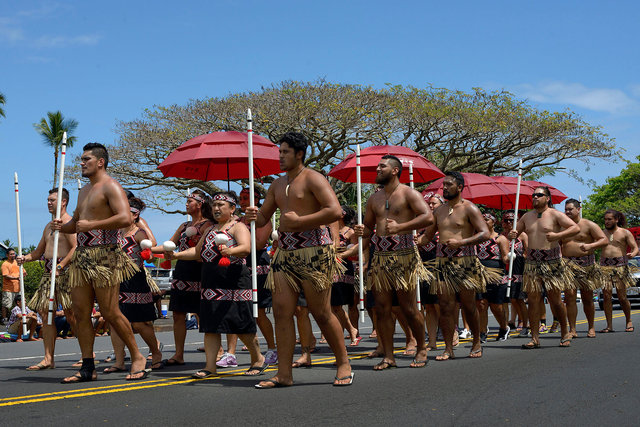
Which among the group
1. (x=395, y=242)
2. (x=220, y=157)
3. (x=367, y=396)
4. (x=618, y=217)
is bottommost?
(x=367, y=396)

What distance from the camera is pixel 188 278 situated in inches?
347

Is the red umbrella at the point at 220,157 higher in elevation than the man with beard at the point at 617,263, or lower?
higher

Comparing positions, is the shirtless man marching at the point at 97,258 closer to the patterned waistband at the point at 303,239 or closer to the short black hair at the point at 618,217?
the patterned waistband at the point at 303,239

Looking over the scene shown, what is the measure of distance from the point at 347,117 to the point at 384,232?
24451 millimetres

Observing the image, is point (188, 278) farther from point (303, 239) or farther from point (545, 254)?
point (545, 254)

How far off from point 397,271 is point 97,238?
2972mm

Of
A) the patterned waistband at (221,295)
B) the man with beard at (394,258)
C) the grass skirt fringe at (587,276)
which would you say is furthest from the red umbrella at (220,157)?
the grass skirt fringe at (587,276)

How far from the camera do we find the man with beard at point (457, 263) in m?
8.98

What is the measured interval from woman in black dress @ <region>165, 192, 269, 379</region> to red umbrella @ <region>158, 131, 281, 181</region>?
219 cm

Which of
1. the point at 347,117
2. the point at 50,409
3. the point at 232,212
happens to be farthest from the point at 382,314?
the point at 347,117

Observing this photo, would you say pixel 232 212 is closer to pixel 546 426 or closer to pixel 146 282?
pixel 146 282

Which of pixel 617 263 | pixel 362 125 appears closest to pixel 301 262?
pixel 617 263

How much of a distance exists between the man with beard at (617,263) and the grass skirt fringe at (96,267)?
8643 millimetres

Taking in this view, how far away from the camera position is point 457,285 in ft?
29.6
